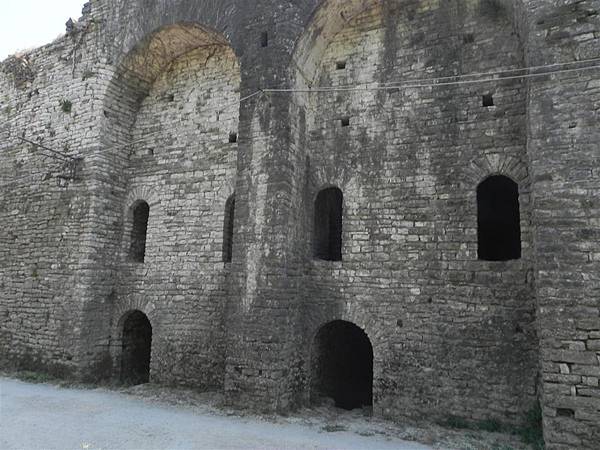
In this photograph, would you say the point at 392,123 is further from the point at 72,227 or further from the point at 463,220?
the point at 72,227

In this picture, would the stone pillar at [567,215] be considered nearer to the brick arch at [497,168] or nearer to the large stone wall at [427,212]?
the brick arch at [497,168]

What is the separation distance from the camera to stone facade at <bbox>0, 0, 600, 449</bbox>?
590cm

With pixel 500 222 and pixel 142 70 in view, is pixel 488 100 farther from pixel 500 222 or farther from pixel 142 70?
pixel 142 70

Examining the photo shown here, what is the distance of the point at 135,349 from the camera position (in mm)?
10086

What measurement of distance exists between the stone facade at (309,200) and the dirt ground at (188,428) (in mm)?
458

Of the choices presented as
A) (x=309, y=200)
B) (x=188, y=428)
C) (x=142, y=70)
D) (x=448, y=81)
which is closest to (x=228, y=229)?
(x=309, y=200)

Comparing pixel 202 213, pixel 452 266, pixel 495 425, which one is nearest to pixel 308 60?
pixel 202 213

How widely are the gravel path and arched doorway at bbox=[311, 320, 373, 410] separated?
1688mm

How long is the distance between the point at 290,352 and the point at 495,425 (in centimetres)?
330

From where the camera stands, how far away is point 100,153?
9781 mm

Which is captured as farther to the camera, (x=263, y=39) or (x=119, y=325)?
(x=119, y=325)

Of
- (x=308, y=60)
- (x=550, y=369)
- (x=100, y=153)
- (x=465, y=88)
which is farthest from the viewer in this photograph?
(x=100, y=153)

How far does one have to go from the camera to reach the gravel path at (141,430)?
5.68 metres

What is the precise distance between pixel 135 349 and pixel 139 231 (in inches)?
108
